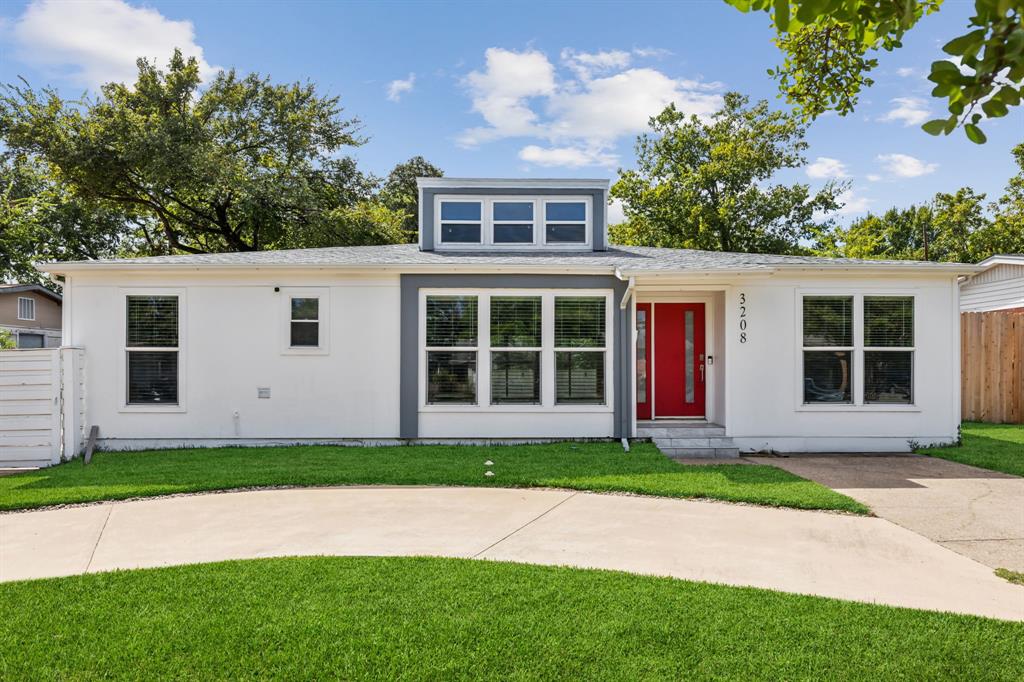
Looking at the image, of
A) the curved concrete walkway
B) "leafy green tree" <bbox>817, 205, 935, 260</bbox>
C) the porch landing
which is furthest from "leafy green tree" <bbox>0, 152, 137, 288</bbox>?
"leafy green tree" <bbox>817, 205, 935, 260</bbox>

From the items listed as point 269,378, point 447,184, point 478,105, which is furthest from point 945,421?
point 478,105

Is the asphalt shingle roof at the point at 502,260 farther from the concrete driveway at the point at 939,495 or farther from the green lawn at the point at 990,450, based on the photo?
the concrete driveway at the point at 939,495

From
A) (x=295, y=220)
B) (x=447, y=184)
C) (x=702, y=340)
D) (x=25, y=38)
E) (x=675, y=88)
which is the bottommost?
(x=702, y=340)

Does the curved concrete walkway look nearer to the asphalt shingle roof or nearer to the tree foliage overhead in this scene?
the asphalt shingle roof

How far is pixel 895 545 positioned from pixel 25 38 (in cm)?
2061

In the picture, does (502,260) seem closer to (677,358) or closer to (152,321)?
(677,358)

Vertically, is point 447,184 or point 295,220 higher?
point 295,220

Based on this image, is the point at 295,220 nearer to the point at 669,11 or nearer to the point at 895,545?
the point at 669,11

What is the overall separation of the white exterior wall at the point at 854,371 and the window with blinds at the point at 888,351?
0.34 ft

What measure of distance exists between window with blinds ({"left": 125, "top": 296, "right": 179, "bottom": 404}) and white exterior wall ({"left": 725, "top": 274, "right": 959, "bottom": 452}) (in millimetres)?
9053

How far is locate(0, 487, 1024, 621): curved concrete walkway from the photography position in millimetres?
3898

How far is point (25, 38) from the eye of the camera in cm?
1434

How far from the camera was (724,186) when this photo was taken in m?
25.3

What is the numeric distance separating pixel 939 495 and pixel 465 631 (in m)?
5.92
